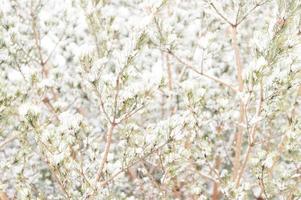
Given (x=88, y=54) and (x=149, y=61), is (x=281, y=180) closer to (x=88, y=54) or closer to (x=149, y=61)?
(x=88, y=54)

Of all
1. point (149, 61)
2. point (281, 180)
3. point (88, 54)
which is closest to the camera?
point (88, 54)

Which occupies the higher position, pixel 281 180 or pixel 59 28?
pixel 59 28

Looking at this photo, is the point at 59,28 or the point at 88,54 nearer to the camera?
the point at 88,54

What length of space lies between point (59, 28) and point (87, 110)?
2.73 metres

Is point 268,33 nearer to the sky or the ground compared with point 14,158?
nearer to the sky

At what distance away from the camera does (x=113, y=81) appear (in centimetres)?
265

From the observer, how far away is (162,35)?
10.8ft

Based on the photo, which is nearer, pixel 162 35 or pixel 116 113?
pixel 116 113

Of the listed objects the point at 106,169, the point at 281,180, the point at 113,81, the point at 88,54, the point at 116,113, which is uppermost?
the point at 88,54

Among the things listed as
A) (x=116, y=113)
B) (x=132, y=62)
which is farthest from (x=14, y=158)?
(x=132, y=62)

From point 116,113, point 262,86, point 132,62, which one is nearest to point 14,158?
point 116,113

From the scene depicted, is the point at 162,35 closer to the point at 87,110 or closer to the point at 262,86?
the point at 262,86

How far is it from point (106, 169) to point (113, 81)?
0.76 meters

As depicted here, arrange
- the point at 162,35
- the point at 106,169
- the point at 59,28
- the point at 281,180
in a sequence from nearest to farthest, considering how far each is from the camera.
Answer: the point at 106,169 → the point at 162,35 → the point at 281,180 → the point at 59,28
